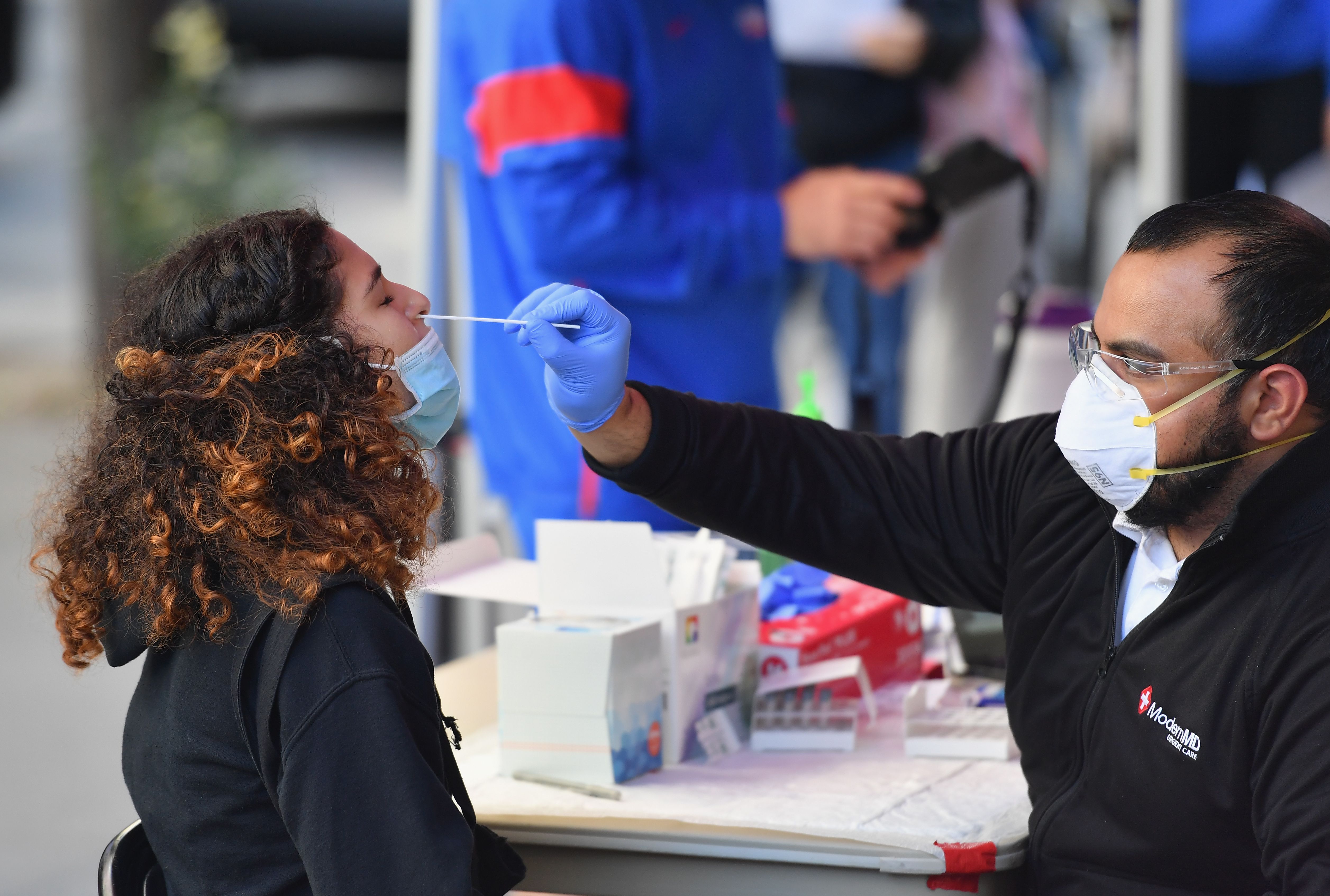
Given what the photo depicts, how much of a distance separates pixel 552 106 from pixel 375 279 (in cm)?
128

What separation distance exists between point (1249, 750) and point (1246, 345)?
0.43m

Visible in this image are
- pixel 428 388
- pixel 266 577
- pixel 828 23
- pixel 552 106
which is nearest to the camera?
pixel 266 577

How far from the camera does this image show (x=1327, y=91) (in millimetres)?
3150

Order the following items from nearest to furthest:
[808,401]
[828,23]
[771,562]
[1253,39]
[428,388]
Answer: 1. [428,388]
2. [771,562]
3. [808,401]
4. [1253,39]
5. [828,23]

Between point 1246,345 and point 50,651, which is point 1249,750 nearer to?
point 1246,345

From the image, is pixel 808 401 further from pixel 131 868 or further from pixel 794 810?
pixel 131 868

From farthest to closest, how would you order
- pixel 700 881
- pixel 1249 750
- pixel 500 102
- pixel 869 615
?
1. pixel 500 102
2. pixel 869 615
3. pixel 700 881
4. pixel 1249 750

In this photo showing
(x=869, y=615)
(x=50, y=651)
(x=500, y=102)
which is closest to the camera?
(x=869, y=615)

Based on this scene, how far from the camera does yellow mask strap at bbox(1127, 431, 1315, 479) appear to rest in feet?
4.53

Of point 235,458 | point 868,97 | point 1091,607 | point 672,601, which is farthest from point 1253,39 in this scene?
point 235,458

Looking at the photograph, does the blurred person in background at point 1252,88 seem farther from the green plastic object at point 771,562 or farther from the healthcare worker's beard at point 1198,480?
the healthcare worker's beard at point 1198,480

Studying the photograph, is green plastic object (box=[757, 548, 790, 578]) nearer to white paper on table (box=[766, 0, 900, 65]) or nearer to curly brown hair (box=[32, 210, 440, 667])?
curly brown hair (box=[32, 210, 440, 667])

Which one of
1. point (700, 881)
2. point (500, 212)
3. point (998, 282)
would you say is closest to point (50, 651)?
point (500, 212)

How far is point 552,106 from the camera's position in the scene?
2.48 metres
